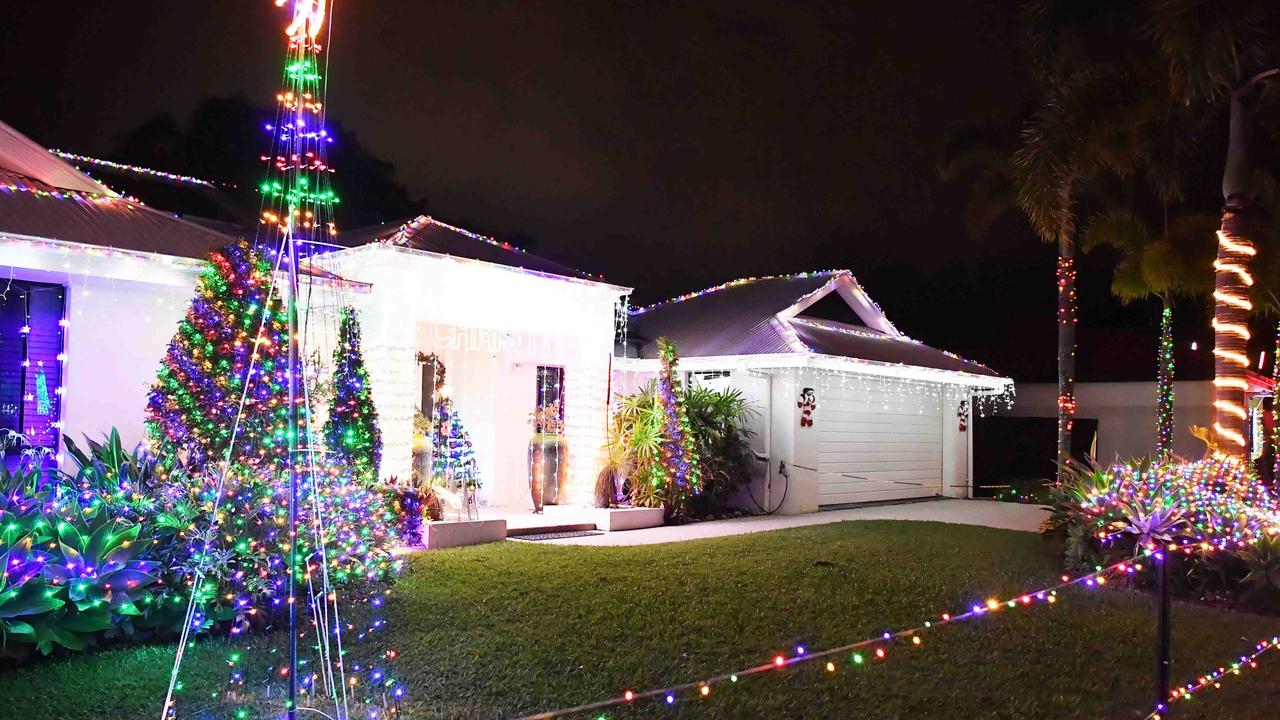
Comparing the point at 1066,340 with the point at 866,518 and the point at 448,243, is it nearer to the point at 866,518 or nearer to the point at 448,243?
the point at 866,518

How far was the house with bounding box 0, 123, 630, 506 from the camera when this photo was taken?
963 centimetres

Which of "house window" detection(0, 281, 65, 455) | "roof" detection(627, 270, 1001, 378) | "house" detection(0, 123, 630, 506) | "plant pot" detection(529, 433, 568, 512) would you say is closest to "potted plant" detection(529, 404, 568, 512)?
"plant pot" detection(529, 433, 568, 512)

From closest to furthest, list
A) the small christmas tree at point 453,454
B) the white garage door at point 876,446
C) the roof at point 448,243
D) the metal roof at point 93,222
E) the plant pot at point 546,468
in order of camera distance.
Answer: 1. the metal roof at point 93,222
2. the small christmas tree at point 453,454
3. the roof at point 448,243
4. the plant pot at point 546,468
5. the white garage door at point 876,446

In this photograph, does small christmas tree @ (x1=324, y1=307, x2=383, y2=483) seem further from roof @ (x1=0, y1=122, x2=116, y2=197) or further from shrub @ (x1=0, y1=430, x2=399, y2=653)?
roof @ (x1=0, y1=122, x2=116, y2=197)

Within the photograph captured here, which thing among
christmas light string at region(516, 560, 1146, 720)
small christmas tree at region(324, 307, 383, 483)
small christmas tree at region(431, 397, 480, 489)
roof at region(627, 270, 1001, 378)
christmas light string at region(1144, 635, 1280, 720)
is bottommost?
christmas light string at region(1144, 635, 1280, 720)

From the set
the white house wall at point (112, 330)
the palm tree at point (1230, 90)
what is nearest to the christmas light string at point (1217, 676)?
the palm tree at point (1230, 90)

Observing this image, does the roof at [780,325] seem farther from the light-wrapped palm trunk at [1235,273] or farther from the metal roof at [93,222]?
the metal roof at [93,222]

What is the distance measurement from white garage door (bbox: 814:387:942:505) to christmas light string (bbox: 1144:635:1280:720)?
28.9 ft

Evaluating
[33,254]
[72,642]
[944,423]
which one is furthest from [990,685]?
[944,423]

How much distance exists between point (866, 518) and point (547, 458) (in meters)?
5.13

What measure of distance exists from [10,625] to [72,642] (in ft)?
1.27

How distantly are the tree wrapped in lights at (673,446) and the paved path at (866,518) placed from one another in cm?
51

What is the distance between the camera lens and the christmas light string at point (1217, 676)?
5.91m

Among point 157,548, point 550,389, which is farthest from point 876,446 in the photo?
point 157,548
